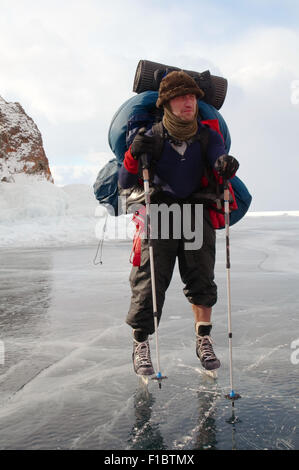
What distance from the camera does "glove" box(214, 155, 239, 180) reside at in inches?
112

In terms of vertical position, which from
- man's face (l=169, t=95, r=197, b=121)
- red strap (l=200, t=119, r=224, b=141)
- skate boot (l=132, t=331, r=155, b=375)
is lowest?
skate boot (l=132, t=331, r=155, b=375)

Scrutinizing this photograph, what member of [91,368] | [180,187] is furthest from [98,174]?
[91,368]

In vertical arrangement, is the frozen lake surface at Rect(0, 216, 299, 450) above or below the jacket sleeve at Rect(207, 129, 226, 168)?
below

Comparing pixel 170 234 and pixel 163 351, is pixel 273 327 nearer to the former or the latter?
pixel 163 351

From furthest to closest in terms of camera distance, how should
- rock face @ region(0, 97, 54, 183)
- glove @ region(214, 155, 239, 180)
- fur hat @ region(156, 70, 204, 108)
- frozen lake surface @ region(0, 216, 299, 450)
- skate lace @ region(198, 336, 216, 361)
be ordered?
rock face @ region(0, 97, 54, 183), skate lace @ region(198, 336, 216, 361), fur hat @ region(156, 70, 204, 108), glove @ region(214, 155, 239, 180), frozen lake surface @ region(0, 216, 299, 450)

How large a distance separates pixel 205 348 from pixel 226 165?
49.8 inches

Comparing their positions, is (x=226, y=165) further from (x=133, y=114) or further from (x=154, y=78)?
(x=154, y=78)

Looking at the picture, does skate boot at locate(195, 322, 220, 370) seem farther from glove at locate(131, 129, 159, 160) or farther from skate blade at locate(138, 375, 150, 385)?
glove at locate(131, 129, 159, 160)

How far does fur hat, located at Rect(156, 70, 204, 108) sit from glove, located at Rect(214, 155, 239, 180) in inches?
19.1

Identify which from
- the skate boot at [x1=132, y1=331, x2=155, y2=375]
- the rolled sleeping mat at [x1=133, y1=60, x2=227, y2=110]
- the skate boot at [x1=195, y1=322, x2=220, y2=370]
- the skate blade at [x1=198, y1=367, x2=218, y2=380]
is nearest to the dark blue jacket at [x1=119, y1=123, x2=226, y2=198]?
the rolled sleeping mat at [x1=133, y1=60, x2=227, y2=110]

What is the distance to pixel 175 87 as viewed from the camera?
2.95 m

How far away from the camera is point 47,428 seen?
8.11ft

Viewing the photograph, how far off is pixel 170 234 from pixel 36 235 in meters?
16.2

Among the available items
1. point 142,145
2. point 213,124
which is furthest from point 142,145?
point 213,124
